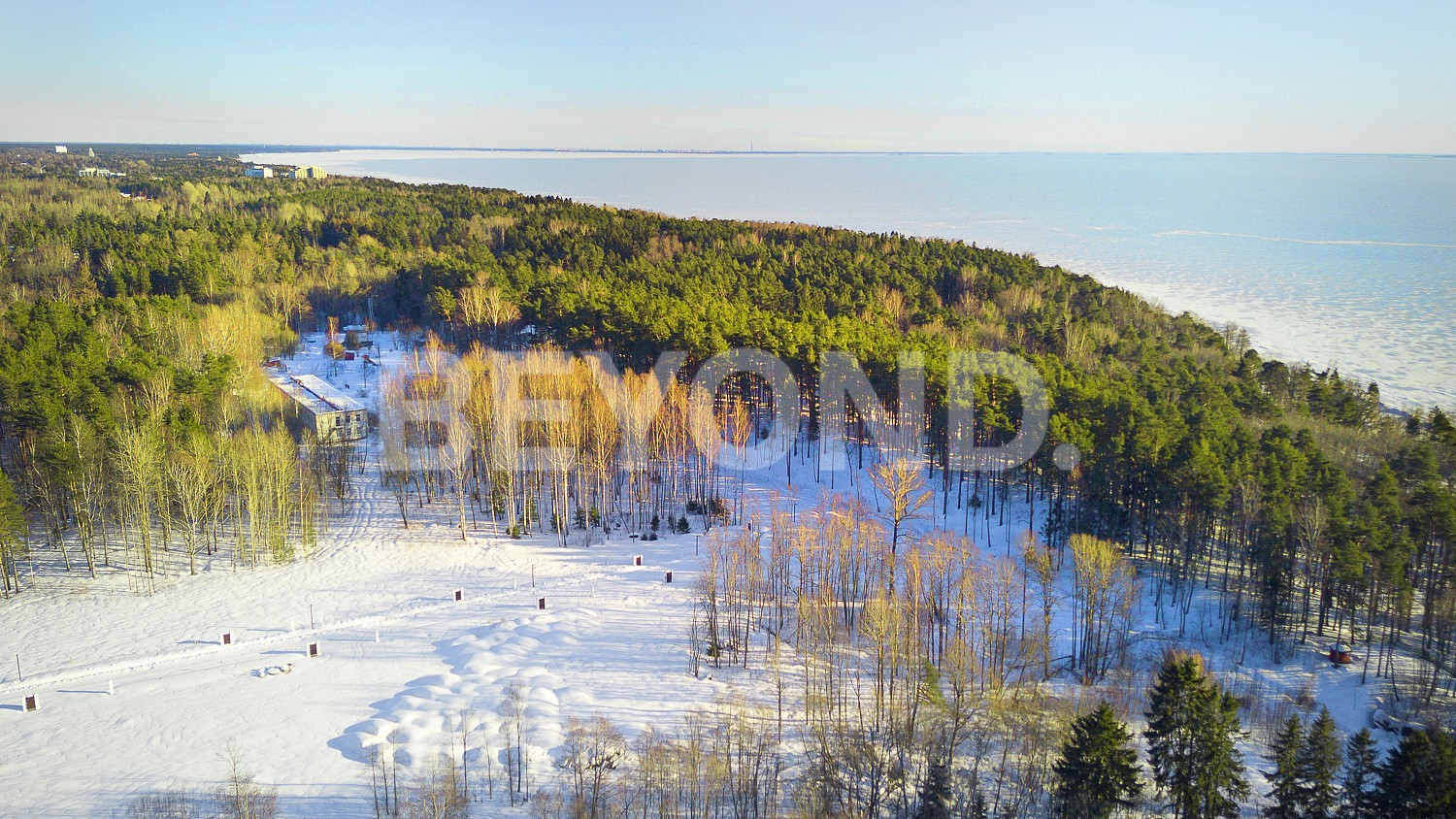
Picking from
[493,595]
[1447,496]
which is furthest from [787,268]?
[1447,496]

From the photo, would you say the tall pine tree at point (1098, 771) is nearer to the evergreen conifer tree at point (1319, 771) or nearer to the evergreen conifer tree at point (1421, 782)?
the evergreen conifer tree at point (1319, 771)

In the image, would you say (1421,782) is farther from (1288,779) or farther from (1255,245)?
(1255,245)

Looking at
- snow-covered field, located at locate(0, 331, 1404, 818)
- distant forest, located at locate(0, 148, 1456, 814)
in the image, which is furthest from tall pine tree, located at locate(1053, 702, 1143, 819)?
distant forest, located at locate(0, 148, 1456, 814)

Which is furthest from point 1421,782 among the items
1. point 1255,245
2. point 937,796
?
point 1255,245

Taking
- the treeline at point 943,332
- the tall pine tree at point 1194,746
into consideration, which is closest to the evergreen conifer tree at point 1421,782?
the tall pine tree at point 1194,746

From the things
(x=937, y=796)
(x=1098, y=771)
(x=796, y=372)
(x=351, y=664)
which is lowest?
(x=351, y=664)

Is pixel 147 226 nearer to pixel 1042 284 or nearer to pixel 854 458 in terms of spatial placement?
pixel 854 458
